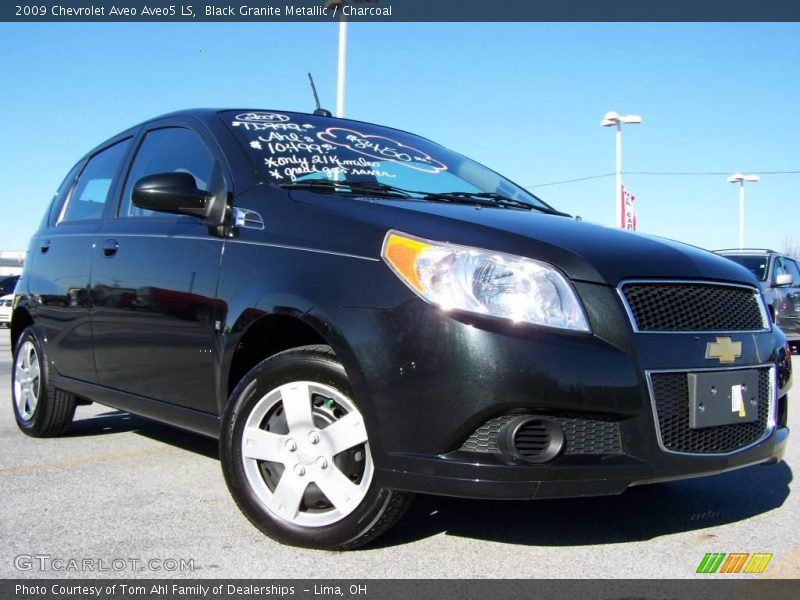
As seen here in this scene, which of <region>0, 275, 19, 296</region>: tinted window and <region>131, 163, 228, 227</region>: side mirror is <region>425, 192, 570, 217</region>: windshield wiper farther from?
<region>0, 275, 19, 296</region>: tinted window

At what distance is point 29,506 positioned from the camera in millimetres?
3580

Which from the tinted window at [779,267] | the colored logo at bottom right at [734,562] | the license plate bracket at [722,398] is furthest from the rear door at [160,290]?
the tinted window at [779,267]

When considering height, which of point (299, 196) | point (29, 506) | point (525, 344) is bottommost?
point (29, 506)

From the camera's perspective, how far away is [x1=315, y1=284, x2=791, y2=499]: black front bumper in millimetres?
2582

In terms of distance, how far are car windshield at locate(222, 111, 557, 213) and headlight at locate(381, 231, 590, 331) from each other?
0.76m

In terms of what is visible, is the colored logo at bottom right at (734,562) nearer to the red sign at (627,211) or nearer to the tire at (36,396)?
the tire at (36,396)

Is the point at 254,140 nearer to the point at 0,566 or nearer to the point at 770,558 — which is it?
the point at 0,566

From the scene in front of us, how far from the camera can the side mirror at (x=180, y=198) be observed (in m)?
3.44

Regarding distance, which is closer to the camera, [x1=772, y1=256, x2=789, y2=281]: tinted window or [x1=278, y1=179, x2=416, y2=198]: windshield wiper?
[x1=278, y1=179, x2=416, y2=198]: windshield wiper

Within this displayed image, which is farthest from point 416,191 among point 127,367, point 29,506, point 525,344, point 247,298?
point 29,506

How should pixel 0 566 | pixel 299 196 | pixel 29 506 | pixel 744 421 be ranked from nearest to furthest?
pixel 0 566, pixel 744 421, pixel 299 196, pixel 29 506

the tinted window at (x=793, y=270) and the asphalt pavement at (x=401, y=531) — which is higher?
the tinted window at (x=793, y=270)
